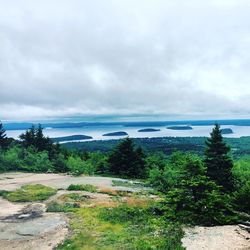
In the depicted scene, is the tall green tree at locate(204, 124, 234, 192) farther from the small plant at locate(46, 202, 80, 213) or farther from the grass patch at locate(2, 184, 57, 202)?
the grass patch at locate(2, 184, 57, 202)

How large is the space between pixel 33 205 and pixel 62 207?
2.71 m

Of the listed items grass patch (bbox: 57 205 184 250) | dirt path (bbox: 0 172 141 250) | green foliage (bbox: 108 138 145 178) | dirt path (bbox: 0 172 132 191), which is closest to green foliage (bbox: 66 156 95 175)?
green foliage (bbox: 108 138 145 178)

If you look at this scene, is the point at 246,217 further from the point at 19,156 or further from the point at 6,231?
the point at 19,156

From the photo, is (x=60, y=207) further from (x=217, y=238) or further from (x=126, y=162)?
(x=126, y=162)

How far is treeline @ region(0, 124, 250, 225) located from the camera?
23.5m

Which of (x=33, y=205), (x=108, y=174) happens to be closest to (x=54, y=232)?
(x=33, y=205)

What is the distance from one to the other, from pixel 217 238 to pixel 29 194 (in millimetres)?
19194

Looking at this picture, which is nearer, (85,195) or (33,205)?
(33,205)

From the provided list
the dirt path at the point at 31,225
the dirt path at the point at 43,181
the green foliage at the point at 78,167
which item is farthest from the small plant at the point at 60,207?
the green foliage at the point at 78,167

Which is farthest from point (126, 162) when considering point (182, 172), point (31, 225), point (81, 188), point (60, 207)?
point (31, 225)

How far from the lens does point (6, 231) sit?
75.7 ft

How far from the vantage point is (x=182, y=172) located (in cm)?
2461

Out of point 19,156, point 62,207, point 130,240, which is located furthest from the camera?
point 19,156

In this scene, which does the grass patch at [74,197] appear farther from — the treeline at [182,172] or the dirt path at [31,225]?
the treeline at [182,172]
